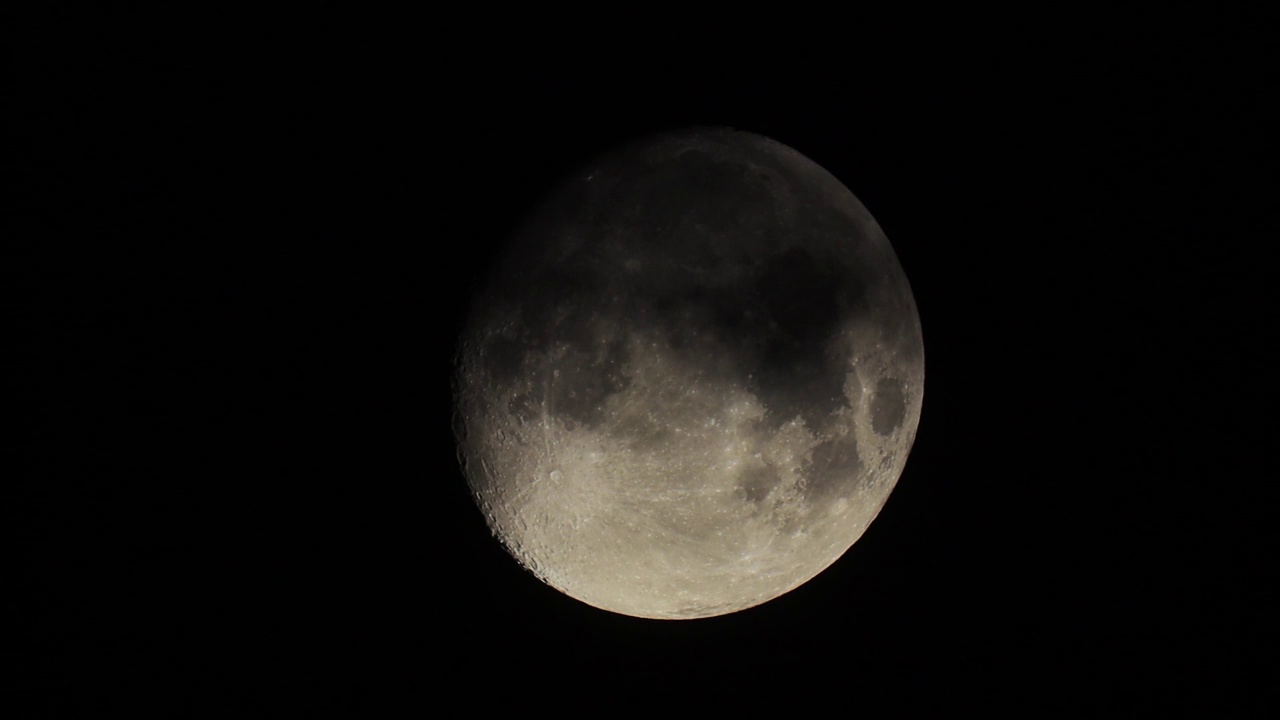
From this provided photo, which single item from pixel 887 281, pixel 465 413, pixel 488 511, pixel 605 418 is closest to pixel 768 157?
pixel 887 281

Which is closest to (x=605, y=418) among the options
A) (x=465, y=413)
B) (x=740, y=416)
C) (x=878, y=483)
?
(x=740, y=416)

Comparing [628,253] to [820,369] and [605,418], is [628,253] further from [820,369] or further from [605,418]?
[820,369]

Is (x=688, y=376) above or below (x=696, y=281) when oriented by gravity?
below

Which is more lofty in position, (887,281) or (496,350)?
(887,281)

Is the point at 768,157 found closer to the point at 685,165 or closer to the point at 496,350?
the point at 685,165

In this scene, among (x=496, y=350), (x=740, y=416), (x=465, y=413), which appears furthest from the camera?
(x=465, y=413)

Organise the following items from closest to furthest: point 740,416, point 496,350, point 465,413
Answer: point 740,416, point 496,350, point 465,413

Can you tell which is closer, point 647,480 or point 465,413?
point 647,480

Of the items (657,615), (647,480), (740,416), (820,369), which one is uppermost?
(820,369)
